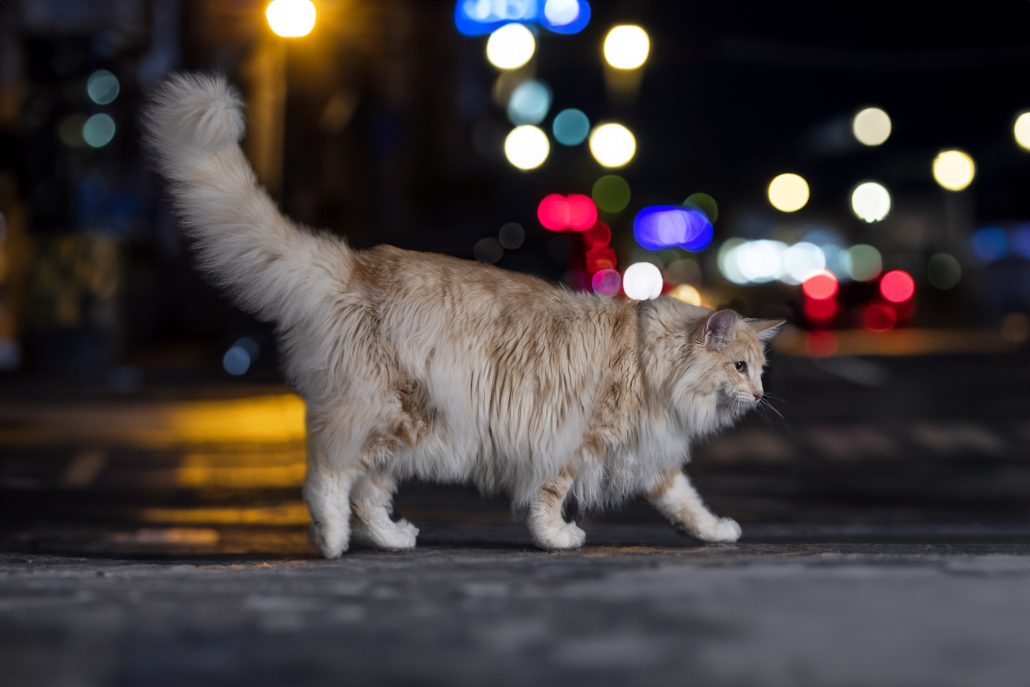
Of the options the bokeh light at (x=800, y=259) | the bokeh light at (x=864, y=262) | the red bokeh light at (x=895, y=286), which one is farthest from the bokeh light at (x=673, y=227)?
the red bokeh light at (x=895, y=286)

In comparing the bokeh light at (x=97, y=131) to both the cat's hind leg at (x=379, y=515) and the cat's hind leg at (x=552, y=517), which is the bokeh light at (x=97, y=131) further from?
the cat's hind leg at (x=552, y=517)

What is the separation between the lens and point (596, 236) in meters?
18.2

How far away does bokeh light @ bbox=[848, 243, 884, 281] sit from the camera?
3134 cm

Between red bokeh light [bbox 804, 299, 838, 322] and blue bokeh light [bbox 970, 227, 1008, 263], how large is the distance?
63.3 ft

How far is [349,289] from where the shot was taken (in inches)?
249

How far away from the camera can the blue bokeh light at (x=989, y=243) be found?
46.1 meters

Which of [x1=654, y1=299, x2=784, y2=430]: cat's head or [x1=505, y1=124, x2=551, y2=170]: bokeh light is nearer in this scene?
[x1=654, y1=299, x2=784, y2=430]: cat's head

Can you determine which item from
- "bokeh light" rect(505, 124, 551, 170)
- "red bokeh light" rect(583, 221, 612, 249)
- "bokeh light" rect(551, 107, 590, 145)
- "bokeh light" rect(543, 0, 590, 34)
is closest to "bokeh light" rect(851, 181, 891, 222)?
"bokeh light" rect(551, 107, 590, 145)

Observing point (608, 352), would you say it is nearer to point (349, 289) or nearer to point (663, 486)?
point (663, 486)

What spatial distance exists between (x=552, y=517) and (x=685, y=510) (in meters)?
0.68

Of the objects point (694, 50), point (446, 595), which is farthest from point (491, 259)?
point (694, 50)

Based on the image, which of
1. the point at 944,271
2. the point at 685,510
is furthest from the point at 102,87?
the point at 944,271

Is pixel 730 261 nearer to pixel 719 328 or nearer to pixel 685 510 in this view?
pixel 685 510

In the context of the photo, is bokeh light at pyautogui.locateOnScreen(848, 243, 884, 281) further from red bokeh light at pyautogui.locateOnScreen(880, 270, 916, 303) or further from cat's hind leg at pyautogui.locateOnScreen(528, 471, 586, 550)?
cat's hind leg at pyautogui.locateOnScreen(528, 471, 586, 550)
